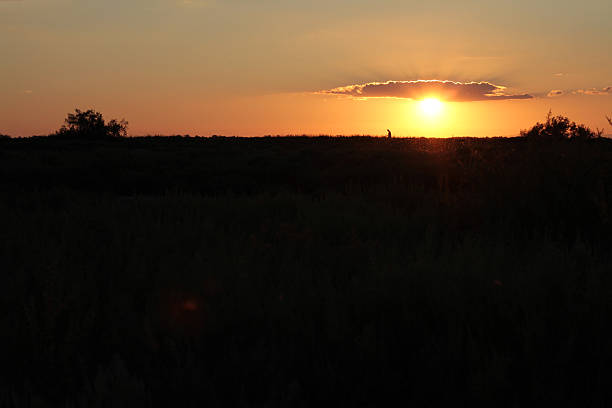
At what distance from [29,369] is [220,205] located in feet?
16.8

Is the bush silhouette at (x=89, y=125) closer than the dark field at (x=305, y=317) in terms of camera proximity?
No

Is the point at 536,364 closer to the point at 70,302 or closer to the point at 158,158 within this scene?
the point at 70,302

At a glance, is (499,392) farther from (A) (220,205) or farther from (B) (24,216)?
(B) (24,216)

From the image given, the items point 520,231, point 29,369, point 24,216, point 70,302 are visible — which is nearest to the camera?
point 29,369

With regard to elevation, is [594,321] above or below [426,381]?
above

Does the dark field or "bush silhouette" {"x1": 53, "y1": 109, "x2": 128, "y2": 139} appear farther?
"bush silhouette" {"x1": 53, "y1": 109, "x2": 128, "y2": 139}

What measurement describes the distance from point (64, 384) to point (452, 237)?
443 centimetres

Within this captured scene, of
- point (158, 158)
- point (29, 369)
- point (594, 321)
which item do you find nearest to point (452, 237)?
point (594, 321)

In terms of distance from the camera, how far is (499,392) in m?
2.44

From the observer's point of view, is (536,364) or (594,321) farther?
(594,321)

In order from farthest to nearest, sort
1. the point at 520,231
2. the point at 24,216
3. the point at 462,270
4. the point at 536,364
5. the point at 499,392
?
the point at 24,216 < the point at 520,231 < the point at 462,270 < the point at 536,364 < the point at 499,392

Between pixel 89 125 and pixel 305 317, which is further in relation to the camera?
pixel 89 125

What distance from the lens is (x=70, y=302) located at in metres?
3.50

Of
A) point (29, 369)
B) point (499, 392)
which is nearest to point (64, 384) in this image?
point (29, 369)
